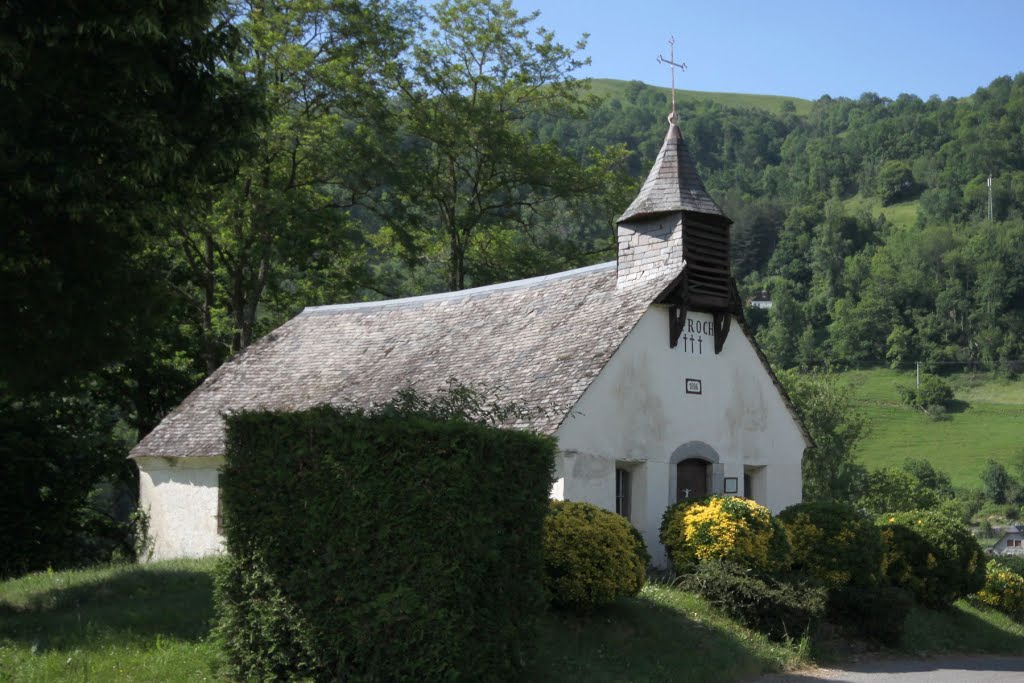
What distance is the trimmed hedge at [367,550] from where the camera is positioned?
1075 centimetres

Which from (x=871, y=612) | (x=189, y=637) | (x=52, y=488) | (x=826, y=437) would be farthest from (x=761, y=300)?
(x=189, y=637)

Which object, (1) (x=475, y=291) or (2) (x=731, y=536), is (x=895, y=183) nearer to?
(1) (x=475, y=291)

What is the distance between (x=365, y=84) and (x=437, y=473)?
23.9m

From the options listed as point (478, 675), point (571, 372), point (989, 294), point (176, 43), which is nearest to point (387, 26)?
point (571, 372)

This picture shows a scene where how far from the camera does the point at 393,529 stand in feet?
35.5

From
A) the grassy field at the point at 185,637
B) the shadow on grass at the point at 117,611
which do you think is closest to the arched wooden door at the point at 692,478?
the grassy field at the point at 185,637

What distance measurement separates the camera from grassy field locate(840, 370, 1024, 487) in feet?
262

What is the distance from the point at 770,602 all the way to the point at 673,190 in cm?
960

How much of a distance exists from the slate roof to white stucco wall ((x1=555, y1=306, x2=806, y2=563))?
2.01 feet

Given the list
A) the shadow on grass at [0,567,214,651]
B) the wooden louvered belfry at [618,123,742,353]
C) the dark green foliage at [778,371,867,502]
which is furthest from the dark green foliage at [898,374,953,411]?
the shadow on grass at [0,567,214,651]

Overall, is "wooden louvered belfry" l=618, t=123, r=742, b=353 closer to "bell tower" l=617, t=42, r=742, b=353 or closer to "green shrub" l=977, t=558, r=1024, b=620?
"bell tower" l=617, t=42, r=742, b=353

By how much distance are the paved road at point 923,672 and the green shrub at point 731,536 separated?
7.57 feet

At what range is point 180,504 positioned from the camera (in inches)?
1007

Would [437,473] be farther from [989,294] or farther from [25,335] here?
[989,294]
